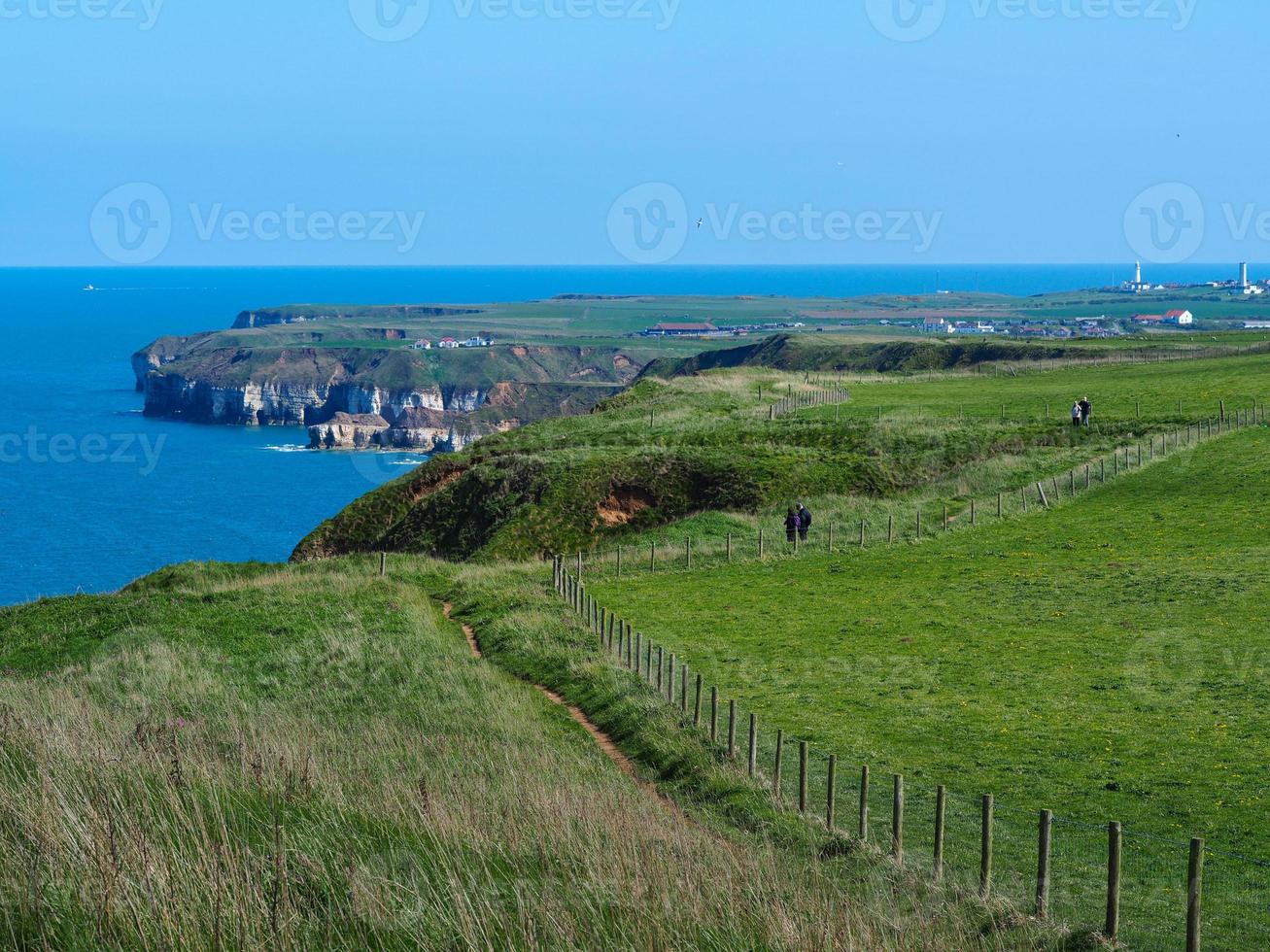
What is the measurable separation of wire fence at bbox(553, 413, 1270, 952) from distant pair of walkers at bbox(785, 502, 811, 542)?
28.4 meters

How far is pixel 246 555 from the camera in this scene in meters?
149

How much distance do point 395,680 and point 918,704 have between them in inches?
491

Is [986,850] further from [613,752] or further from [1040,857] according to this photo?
[613,752]

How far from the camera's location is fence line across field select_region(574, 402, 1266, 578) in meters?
54.9

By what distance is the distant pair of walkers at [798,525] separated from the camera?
55.2 metres

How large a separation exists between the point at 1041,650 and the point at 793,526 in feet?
68.0

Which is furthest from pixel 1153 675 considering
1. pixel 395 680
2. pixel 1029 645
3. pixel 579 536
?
pixel 579 536

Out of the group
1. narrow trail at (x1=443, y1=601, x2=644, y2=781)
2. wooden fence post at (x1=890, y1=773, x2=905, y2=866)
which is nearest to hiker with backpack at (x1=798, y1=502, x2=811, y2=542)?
narrow trail at (x1=443, y1=601, x2=644, y2=781)

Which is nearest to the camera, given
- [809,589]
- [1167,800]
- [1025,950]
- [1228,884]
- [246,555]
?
[1025,950]

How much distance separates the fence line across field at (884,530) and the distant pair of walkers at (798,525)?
26 cm

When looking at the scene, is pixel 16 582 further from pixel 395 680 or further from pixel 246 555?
pixel 395 680
